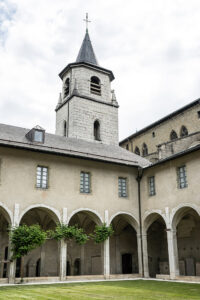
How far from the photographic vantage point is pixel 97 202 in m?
20.8

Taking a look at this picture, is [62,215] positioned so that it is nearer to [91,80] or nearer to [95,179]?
[95,179]

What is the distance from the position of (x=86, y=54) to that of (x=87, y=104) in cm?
722

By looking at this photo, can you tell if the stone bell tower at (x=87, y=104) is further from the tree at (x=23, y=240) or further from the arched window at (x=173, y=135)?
the tree at (x=23, y=240)

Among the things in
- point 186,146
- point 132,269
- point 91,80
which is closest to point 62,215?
point 132,269

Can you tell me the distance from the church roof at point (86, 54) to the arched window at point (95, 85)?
2.06 m

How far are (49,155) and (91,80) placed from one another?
1884cm

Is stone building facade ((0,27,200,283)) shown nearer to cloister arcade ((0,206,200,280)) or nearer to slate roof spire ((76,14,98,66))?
cloister arcade ((0,206,200,280))

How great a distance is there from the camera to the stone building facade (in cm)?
1856

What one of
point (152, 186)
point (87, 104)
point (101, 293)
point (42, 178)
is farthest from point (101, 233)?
point (87, 104)

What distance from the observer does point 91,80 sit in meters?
36.8

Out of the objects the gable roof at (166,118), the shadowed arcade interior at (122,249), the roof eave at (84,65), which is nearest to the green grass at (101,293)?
the shadowed arcade interior at (122,249)

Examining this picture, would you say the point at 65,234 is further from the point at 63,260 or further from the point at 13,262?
the point at 13,262

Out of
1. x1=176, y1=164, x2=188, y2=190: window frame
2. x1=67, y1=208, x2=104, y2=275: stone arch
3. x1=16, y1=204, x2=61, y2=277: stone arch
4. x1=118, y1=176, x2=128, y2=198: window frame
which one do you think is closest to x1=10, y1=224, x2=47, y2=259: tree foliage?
x1=16, y1=204, x2=61, y2=277: stone arch

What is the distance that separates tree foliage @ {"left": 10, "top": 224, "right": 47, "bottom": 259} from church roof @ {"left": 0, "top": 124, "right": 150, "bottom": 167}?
464cm
